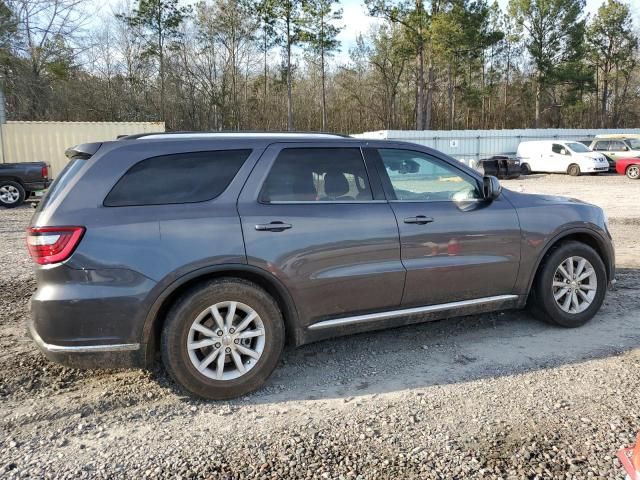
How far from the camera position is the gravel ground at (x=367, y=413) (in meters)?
2.77

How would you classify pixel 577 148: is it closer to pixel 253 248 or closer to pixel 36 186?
pixel 36 186

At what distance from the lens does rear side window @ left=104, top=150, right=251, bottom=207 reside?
3322 millimetres

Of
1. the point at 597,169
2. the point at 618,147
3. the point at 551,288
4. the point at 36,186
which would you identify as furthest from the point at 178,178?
the point at 618,147

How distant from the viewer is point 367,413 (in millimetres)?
3285

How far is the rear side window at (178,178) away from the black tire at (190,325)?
24.1 inches

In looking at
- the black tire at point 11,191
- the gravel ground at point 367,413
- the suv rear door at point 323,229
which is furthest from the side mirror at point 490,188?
the black tire at point 11,191

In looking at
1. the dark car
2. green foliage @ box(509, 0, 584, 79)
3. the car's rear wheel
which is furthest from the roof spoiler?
green foliage @ box(509, 0, 584, 79)

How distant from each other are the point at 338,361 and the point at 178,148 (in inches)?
78.7

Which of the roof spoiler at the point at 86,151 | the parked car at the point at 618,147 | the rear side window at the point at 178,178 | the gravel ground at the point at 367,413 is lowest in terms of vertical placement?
the gravel ground at the point at 367,413

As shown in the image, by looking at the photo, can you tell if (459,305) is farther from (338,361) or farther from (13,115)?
(13,115)

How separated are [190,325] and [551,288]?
10.2 feet

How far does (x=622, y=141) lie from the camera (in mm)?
24844

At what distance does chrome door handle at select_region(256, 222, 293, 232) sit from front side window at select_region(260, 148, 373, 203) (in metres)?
0.18

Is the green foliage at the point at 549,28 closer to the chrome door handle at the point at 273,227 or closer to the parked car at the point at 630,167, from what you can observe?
the parked car at the point at 630,167
